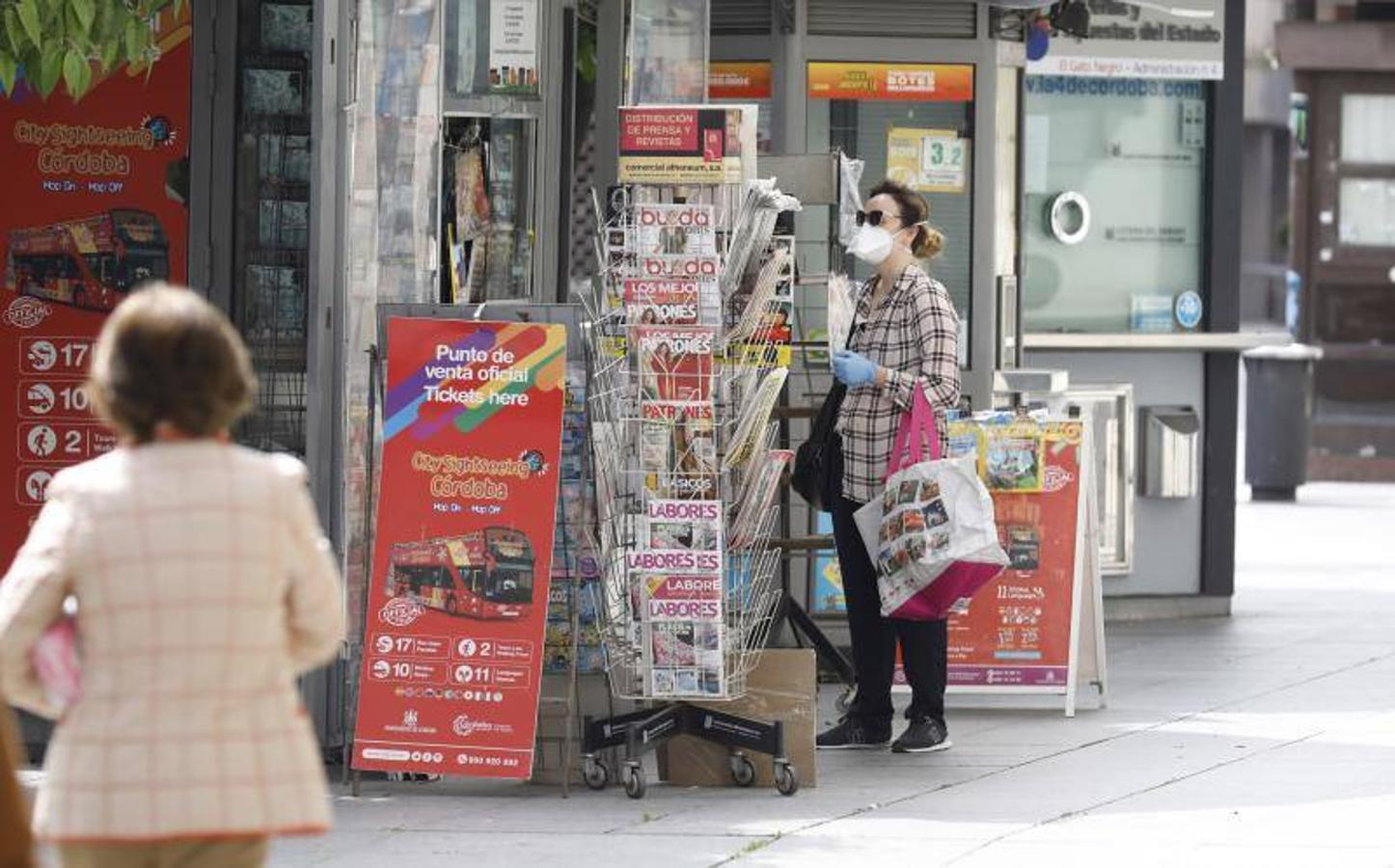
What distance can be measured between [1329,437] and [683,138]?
15975mm

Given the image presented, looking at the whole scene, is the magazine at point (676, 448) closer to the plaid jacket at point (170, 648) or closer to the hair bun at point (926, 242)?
the hair bun at point (926, 242)

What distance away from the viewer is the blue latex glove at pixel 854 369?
8719 millimetres

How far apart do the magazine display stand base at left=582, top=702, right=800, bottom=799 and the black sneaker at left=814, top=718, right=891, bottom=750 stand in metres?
0.87

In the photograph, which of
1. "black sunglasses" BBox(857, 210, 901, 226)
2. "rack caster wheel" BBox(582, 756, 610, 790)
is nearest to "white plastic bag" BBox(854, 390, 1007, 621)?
"black sunglasses" BBox(857, 210, 901, 226)

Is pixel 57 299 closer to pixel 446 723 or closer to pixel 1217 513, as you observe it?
pixel 446 723

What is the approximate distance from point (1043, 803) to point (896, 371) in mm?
1483

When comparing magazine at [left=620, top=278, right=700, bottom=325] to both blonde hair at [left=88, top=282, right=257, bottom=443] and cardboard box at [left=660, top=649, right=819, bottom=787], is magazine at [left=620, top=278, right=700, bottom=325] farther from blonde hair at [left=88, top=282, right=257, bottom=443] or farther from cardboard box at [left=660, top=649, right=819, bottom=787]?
blonde hair at [left=88, top=282, right=257, bottom=443]

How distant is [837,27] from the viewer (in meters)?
11.2

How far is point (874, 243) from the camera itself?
895 cm

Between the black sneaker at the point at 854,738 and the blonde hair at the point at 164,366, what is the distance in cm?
505

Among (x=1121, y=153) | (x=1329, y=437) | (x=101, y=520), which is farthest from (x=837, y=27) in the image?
(x=1329, y=437)

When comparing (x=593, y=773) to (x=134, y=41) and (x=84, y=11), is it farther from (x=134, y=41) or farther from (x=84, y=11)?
(x=84, y=11)

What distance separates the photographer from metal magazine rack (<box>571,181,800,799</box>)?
8078 mm

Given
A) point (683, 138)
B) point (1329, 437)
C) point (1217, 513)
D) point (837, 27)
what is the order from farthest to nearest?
point (1329, 437)
point (1217, 513)
point (837, 27)
point (683, 138)
